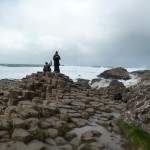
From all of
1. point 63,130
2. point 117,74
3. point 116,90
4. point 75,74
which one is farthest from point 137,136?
point 75,74

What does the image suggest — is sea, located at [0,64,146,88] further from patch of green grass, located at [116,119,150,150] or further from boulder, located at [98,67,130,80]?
patch of green grass, located at [116,119,150,150]

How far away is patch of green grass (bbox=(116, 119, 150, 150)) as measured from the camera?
301 inches

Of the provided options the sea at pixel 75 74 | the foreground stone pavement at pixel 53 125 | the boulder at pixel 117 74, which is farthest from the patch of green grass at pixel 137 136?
the boulder at pixel 117 74

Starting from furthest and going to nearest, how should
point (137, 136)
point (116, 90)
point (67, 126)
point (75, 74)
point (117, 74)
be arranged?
point (75, 74) → point (117, 74) → point (116, 90) → point (67, 126) → point (137, 136)

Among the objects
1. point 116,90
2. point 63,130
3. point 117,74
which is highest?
point 117,74

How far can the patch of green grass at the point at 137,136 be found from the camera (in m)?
7.64

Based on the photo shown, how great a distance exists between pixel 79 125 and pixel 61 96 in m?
4.59

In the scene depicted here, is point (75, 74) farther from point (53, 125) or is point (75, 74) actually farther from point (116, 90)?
point (53, 125)

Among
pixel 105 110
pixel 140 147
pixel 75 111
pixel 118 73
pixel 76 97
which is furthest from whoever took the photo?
pixel 118 73

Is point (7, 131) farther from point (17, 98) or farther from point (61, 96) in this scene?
point (61, 96)

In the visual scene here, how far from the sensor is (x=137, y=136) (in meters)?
8.05

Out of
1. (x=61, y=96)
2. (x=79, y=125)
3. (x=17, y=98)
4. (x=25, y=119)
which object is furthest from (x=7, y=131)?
(x=61, y=96)

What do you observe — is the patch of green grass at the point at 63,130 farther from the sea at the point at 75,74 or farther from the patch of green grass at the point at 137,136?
the sea at the point at 75,74

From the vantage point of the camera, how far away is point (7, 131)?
7.72 metres
